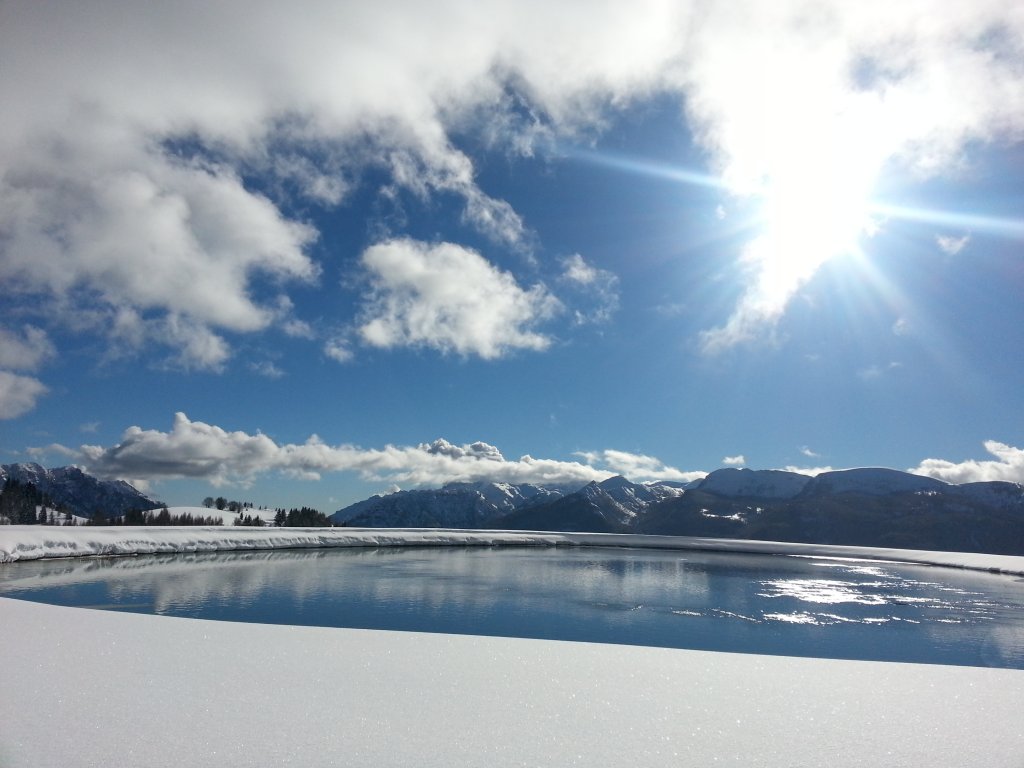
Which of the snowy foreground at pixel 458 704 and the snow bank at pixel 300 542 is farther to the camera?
the snow bank at pixel 300 542

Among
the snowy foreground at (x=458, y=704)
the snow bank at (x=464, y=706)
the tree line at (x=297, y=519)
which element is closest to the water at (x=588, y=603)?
the snowy foreground at (x=458, y=704)

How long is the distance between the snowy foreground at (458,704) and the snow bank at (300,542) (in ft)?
156

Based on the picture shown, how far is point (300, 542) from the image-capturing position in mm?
75375

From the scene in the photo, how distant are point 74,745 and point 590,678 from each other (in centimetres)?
758

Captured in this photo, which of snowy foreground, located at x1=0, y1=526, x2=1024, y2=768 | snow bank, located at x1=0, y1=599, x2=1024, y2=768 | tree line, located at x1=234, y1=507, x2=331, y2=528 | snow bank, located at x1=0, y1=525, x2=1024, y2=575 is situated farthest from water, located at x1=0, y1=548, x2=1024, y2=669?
tree line, located at x1=234, y1=507, x2=331, y2=528

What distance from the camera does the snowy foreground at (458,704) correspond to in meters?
6.61

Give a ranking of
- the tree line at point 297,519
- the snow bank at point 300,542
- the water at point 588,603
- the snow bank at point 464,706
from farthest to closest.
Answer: the tree line at point 297,519
the snow bank at point 300,542
the water at point 588,603
the snow bank at point 464,706

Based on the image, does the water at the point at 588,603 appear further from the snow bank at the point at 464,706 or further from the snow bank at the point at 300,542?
the snow bank at the point at 464,706

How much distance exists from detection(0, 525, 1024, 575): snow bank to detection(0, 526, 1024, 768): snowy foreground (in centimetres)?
4746

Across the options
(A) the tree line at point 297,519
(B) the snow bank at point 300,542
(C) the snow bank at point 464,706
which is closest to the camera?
(C) the snow bank at point 464,706

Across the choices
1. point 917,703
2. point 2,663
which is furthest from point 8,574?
point 917,703

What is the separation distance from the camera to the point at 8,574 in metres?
35.8

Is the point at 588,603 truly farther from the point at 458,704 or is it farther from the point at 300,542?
the point at 300,542

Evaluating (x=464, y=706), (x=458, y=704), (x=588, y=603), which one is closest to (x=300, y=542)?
(x=588, y=603)
